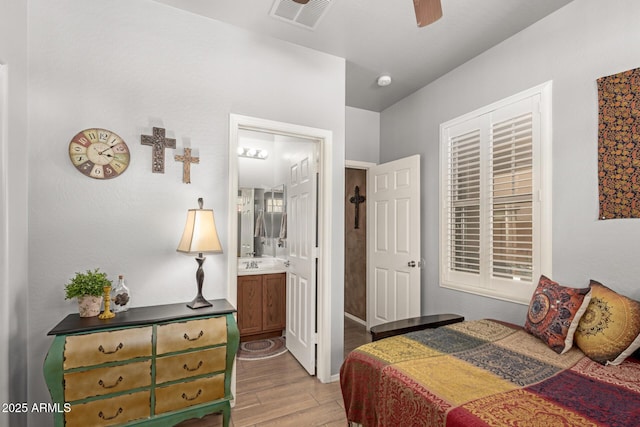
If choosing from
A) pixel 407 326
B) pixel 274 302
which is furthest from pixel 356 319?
pixel 407 326

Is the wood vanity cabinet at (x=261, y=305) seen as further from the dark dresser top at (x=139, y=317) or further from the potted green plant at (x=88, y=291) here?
the potted green plant at (x=88, y=291)

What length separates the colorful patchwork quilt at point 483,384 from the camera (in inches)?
47.5

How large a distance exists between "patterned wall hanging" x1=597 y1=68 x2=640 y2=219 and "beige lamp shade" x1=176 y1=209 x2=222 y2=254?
2.57 metres

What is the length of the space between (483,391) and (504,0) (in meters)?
2.49

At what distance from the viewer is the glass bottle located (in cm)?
201

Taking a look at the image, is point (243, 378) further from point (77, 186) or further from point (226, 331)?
point (77, 186)

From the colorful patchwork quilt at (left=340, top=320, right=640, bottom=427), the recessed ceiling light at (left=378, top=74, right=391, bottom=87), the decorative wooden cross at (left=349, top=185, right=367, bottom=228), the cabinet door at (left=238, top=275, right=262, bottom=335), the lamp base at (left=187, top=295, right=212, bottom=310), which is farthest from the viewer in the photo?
the decorative wooden cross at (left=349, top=185, right=367, bottom=228)

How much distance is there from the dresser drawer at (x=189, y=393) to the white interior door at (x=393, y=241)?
2150 mm

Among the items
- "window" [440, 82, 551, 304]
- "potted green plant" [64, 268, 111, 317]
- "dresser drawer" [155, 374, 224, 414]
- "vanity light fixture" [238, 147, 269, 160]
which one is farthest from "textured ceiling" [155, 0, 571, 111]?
"dresser drawer" [155, 374, 224, 414]

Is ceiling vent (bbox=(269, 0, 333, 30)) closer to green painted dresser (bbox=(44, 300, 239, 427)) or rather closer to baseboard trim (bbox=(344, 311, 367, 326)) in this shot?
green painted dresser (bbox=(44, 300, 239, 427))

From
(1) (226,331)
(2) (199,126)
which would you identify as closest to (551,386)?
(1) (226,331)

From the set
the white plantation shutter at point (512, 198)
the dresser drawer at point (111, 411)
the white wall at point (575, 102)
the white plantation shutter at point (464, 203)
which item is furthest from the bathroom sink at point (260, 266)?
the white plantation shutter at point (512, 198)

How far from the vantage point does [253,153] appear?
4.43 meters

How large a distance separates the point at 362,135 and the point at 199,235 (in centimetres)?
281
